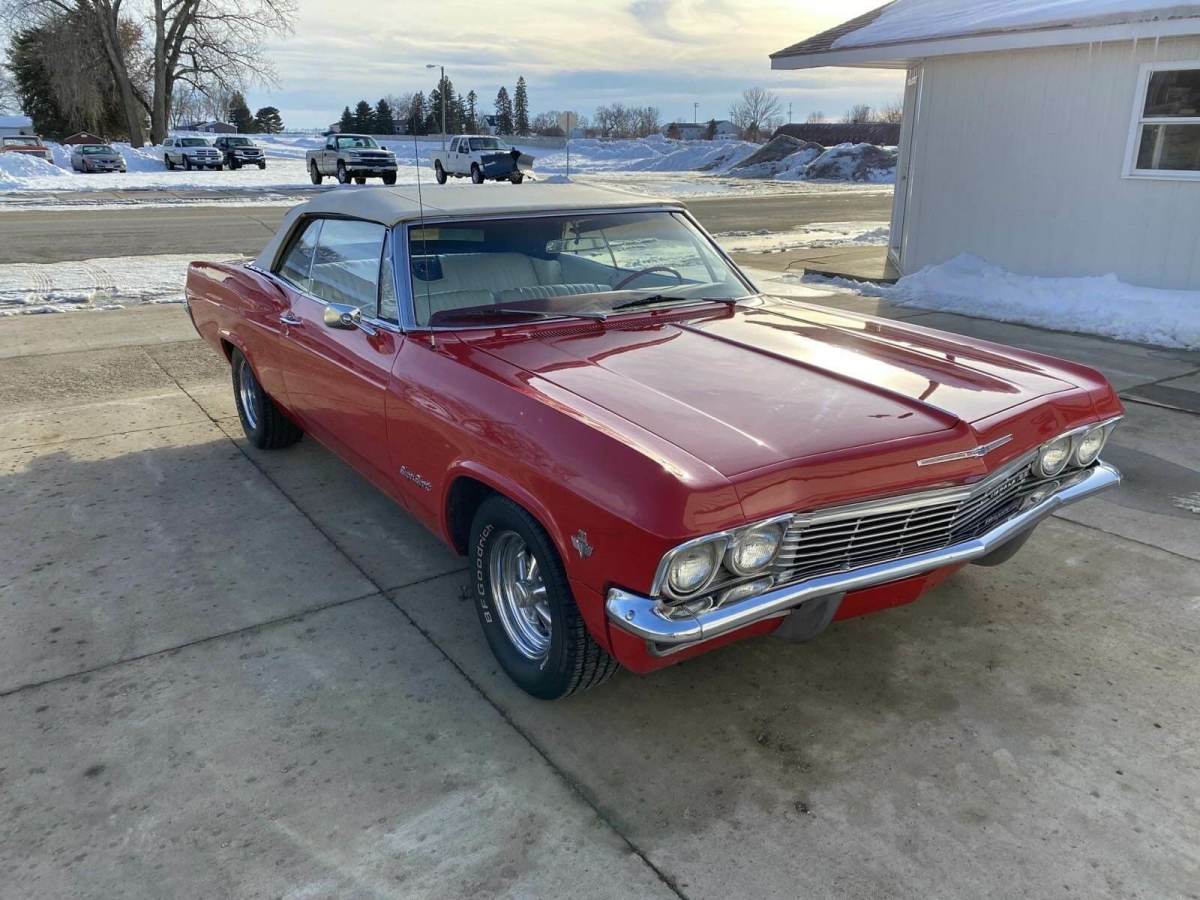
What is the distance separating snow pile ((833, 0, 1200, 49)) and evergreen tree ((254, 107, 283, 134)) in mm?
83266

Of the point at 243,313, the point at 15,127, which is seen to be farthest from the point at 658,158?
the point at 243,313

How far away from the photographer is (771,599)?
2428 mm

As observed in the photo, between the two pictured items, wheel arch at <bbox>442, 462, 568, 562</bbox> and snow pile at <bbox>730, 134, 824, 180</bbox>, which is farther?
snow pile at <bbox>730, 134, 824, 180</bbox>

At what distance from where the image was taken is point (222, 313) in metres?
5.43

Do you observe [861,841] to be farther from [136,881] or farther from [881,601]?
[136,881]

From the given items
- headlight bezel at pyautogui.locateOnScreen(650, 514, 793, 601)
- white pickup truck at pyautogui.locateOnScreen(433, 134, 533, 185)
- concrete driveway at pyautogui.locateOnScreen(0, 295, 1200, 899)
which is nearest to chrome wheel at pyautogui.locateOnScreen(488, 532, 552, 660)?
concrete driveway at pyautogui.locateOnScreen(0, 295, 1200, 899)

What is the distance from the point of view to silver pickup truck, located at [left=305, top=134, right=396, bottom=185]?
31.1 metres

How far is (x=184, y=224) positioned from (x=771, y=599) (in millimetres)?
18404

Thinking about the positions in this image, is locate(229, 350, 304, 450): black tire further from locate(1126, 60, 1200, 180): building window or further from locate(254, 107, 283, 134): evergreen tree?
locate(254, 107, 283, 134): evergreen tree

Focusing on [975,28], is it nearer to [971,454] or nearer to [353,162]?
[971,454]

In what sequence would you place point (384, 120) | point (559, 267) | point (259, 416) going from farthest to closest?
point (384, 120) < point (259, 416) < point (559, 267)

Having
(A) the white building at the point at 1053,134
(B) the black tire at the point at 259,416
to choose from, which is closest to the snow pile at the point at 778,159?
(A) the white building at the point at 1053,134

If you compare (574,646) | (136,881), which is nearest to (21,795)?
(136,881)

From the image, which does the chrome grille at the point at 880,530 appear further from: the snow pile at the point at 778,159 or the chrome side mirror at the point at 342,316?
the snow pile at the point at 778,159
